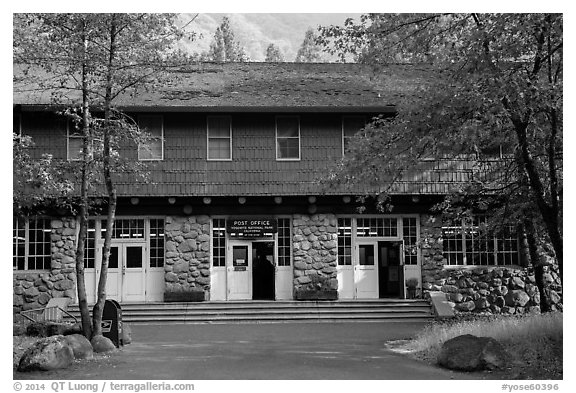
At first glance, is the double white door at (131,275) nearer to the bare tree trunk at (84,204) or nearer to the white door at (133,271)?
the white door at (133,271)

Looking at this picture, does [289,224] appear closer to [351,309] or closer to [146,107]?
[351,309]

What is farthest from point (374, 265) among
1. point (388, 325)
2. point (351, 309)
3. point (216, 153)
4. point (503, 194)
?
point (503, 194)

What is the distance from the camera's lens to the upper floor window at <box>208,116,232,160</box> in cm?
2395

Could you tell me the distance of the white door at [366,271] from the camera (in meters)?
24.4

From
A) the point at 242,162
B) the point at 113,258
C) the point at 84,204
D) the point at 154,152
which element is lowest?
the point at 113,258

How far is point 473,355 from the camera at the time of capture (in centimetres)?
1167

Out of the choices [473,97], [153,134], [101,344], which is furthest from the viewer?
[153,134]

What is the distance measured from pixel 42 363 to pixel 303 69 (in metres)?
16.4

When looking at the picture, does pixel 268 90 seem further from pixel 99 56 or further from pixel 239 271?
pixel 99 56

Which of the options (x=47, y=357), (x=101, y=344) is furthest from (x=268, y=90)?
(x=47, y=357)

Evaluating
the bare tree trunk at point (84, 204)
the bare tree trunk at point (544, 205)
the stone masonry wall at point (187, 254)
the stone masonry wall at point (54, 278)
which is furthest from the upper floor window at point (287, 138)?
the bare tree trunk at point (544, 205)

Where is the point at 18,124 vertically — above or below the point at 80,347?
above

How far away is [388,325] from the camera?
20469 mm

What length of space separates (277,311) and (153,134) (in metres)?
6.64
